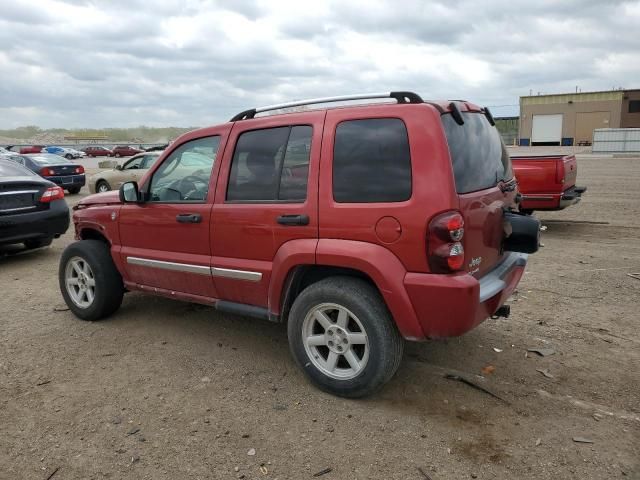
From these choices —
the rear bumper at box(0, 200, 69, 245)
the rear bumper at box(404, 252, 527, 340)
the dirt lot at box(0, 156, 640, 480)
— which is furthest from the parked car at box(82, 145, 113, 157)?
the rear bumper at box(404, 252, 527, 340)

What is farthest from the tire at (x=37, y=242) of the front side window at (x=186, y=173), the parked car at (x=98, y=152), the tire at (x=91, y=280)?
the parked car at (x=98, y=152)

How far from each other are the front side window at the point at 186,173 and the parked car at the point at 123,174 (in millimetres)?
11582

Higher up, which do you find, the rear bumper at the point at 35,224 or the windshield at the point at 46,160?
the windshield at the point at 46,160

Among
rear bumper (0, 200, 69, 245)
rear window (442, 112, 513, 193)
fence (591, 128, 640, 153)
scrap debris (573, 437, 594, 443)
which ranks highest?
fence (591, 128, 640, 153)

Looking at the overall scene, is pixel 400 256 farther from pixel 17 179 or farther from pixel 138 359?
pixel 17 179

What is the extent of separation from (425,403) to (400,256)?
1038 millimetres

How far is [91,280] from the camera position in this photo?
15.9 feet

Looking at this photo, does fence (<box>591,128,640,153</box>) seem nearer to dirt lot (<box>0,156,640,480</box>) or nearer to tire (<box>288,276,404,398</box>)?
dirt lot (<box>0,156,640,480</box>)

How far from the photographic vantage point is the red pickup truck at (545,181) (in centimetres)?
845

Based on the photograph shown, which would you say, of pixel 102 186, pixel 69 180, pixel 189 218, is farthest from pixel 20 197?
pixel 69 180

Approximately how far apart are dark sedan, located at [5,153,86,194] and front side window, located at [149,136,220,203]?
1416 centimetres

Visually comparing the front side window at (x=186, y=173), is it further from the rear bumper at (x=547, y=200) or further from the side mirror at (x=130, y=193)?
the rear bumper at (x=547, y=200)

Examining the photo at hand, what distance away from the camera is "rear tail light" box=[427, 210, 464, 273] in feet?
9.50

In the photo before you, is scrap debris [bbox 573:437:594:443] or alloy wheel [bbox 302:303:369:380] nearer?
scrap debris [bbox 573:437:594:443]
